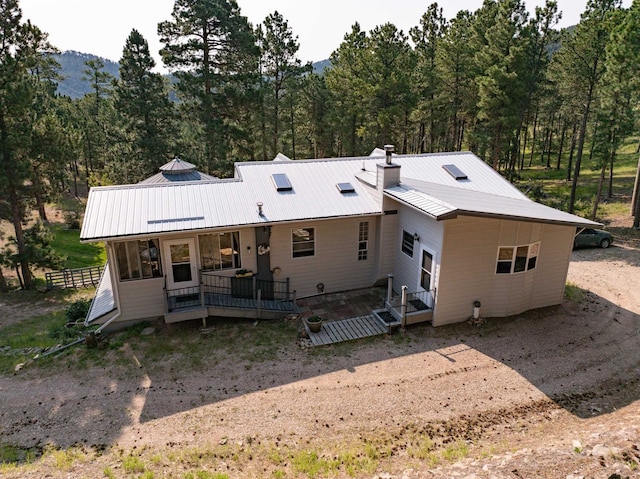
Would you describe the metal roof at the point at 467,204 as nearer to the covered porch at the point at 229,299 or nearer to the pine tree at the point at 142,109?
the covered porch at the point at 229,299

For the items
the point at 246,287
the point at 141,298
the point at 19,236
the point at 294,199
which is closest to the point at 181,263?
the point at 141,298

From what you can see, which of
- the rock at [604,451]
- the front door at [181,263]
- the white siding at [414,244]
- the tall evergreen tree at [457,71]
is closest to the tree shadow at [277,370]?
the front door at [181,263]

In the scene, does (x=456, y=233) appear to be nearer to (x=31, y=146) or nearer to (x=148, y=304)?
(x=148, y=304)

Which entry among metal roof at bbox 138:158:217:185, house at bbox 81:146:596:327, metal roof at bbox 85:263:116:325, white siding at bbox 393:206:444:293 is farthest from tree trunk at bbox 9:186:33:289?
white siding at bbox 393:206:444:293

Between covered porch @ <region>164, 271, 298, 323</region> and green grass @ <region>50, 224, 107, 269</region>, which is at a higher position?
covered porch @ <region>164, 271, 298, 323</region>

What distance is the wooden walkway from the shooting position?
1280cm

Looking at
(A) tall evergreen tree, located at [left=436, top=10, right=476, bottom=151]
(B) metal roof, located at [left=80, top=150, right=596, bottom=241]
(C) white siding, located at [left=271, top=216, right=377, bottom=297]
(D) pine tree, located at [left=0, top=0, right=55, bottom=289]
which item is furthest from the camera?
(A) tall evergreen tree, located at [left=436, top=10, right=476, bottom=151]

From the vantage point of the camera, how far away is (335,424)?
9445 millimetres

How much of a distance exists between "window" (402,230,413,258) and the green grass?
772 inches

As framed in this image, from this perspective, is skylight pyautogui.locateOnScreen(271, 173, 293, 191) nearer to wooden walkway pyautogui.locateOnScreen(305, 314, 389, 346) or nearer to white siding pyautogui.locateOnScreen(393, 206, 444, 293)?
white siding pyautogui.locateOnScreen(393, 206, 444, 293)

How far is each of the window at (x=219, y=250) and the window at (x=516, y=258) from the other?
27.7ft

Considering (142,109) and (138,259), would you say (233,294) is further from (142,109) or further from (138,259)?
(142,109)

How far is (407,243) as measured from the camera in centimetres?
1495

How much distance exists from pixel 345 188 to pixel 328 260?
2.79 metres
